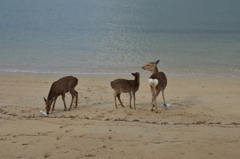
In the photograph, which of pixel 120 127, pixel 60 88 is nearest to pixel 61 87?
pixel 60 88

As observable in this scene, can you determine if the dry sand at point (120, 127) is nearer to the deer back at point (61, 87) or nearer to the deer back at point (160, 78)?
the deer back at point (61, 87)

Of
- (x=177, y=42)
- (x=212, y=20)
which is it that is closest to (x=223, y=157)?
(x=177, y=42)

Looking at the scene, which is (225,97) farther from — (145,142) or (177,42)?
(177,42)

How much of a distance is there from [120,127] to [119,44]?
17273 mm

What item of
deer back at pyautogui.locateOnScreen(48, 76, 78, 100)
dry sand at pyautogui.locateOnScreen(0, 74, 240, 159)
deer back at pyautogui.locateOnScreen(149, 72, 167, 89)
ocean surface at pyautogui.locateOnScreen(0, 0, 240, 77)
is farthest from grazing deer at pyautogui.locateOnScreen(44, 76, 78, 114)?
ocean surface at pyautogui.locateOnScreen(0, 0, 240, 77)

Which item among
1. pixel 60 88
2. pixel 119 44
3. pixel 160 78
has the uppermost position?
pixel 119 44

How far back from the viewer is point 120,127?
8.19 metres

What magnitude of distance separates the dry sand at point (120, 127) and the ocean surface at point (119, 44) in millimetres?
5874

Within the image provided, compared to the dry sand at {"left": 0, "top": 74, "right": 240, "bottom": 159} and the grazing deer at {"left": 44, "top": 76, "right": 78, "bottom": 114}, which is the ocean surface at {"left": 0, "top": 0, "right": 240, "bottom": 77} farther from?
the grazing deer at {"left": 44, "top": 76, "right": 78, "bottom": 114}

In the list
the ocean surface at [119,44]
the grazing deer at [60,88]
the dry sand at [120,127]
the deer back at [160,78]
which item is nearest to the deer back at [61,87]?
the grazing deer at [60,88]

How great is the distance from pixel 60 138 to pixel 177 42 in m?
20.0

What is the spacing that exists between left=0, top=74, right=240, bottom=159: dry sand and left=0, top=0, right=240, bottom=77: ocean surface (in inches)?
231

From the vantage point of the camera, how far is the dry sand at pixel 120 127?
6.84 metres

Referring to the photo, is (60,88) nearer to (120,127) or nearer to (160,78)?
(120,127)
